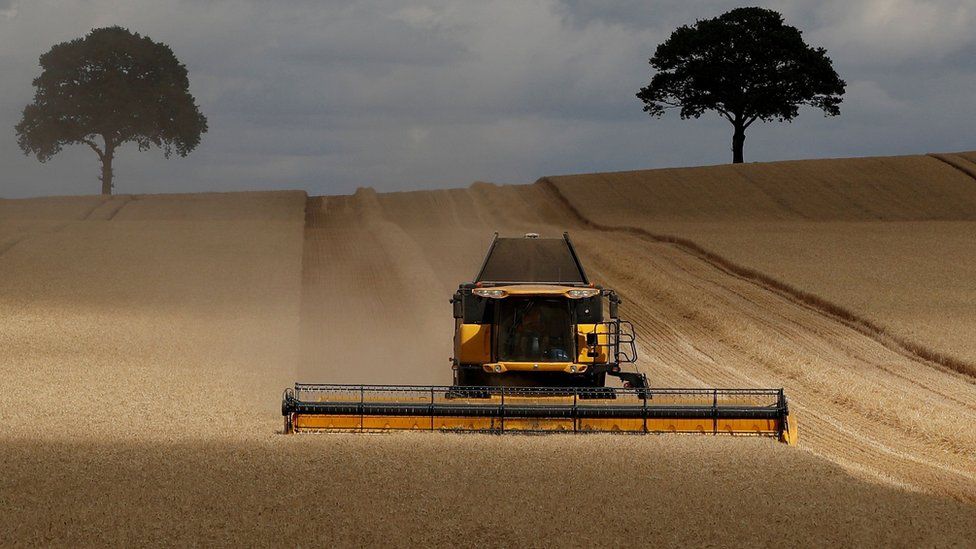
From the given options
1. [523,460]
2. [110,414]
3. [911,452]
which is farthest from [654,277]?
[523,460]

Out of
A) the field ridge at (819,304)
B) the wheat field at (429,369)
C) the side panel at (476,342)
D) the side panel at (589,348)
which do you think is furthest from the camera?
the field ridge at (819,304)

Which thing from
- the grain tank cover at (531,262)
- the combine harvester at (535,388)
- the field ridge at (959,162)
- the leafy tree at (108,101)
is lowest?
the combine harvester at (535,388)

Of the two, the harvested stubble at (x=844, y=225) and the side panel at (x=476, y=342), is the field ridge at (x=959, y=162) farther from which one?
the side panel at (x=476, y=342)

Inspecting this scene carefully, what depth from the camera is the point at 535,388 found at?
15547 millimetres

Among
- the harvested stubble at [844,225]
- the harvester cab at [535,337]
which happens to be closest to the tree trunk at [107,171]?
the harvested stubble at [844,225]

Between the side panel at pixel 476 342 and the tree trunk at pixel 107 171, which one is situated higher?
the tree trunk at pixel 107 171

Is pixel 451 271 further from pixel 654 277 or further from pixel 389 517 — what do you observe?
pixel 389 517

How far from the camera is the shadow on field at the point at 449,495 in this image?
32.0 feet

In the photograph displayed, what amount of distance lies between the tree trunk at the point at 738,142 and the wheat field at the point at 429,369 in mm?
14477

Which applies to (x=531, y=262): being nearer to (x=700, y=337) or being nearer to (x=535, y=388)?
(x=535, y=388)

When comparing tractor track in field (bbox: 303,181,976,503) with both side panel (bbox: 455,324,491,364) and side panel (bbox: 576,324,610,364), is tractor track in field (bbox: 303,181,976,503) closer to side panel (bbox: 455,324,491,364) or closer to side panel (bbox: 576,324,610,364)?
side panel (bbox: 576,324,610,364)

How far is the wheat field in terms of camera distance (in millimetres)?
10375

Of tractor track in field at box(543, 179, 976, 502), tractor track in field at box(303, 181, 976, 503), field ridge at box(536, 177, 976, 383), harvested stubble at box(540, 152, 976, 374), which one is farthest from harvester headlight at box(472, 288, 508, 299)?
harvested stubble at box(540, 152, 976, 374)

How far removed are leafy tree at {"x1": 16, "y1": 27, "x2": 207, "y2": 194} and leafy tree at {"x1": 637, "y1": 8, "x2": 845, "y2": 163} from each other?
3382 centimetres
